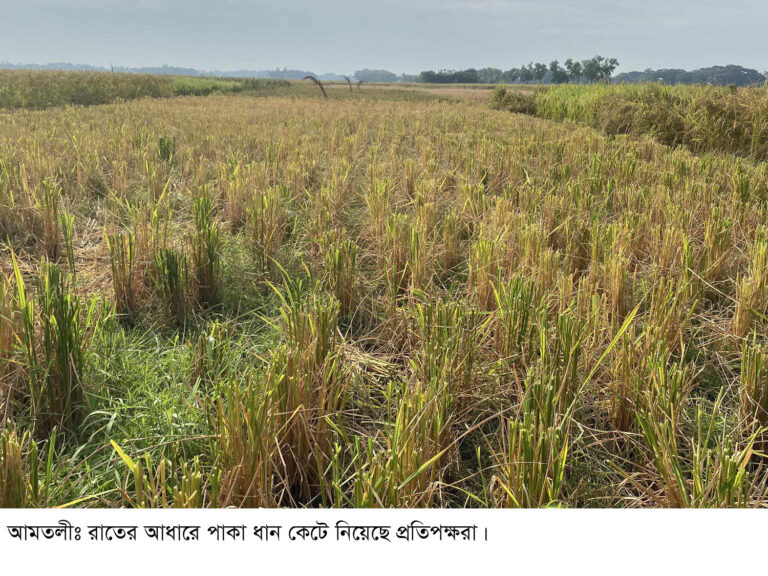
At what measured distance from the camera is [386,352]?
215 cm

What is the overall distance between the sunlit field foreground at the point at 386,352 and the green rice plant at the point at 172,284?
0.01 metres

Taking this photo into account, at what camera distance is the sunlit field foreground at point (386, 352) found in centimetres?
126

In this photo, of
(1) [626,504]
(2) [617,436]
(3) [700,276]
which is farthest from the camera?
(3) [700,276]

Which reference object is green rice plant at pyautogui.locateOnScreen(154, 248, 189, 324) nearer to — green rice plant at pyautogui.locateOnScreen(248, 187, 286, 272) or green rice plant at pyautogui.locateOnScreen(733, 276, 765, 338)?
green rice plant at pyautogui.locateOnScreen(248, 187, 286, 272)

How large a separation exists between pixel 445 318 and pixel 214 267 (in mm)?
1481

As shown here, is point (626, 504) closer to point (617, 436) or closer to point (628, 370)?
point (617, 436)

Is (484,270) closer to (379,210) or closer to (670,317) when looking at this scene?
(670,317)

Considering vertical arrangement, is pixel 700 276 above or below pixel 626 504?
above

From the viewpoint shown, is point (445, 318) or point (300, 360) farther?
point (445, 318)

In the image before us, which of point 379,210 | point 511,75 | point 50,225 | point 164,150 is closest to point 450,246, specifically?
point 379,210

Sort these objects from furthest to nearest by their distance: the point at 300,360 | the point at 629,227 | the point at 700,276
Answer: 1. the point at 629,227
2. the point at 700,276
3. the point at 300,360

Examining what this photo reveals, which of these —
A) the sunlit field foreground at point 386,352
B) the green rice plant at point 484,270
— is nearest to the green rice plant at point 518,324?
the sunlit field foreground at point 386,352

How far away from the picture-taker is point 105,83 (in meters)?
23.1

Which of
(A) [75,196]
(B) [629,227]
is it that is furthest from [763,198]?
(A) [75,196]
